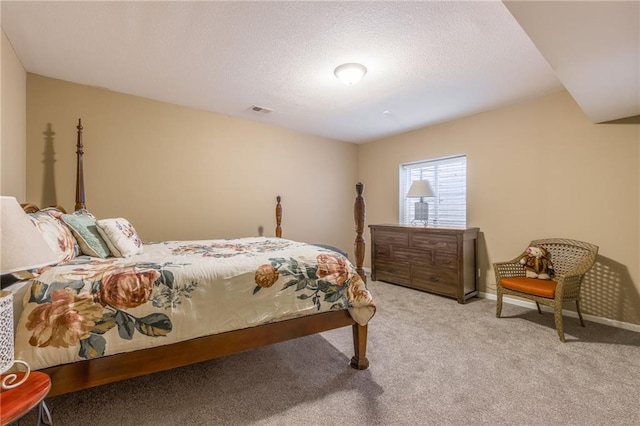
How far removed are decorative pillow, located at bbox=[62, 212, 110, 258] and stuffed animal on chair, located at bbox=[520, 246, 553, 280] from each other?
3.71 m

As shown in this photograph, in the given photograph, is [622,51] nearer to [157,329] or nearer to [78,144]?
[157,329]

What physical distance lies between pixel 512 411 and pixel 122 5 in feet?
10.6

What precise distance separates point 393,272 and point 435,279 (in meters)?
0.64

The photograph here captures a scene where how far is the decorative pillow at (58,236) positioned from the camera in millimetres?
1537

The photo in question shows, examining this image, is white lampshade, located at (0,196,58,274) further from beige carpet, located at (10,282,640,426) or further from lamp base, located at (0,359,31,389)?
beige carpet, located at (10,282,640,426)

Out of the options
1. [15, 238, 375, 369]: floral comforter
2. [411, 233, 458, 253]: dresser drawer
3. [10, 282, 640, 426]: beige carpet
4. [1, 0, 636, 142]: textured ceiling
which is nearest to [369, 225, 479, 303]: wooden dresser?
[411, 233, 458, 253]: dresser drawer

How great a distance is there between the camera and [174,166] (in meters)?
3.38

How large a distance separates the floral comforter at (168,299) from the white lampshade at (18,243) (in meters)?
0.35

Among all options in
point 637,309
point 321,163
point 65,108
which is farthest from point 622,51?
point 65,108

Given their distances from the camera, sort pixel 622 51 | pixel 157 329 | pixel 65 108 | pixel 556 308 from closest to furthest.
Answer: pixel 157 329 → pixel 622 51 → pixel 556 308 → pixel 65 108

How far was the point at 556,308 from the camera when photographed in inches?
92.0

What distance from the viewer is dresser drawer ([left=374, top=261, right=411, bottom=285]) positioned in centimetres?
386

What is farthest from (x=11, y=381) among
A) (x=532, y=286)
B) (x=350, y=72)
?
(x=532, y=286)

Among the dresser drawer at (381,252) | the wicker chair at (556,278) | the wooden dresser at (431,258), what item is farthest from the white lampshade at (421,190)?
the wicker chair at (556,278)
